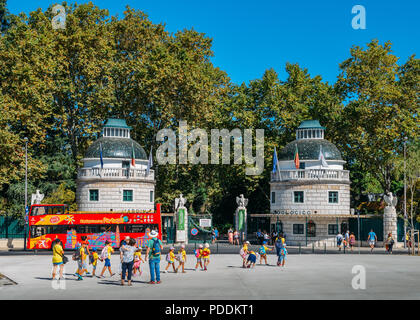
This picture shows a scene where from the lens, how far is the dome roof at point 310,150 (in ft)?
185

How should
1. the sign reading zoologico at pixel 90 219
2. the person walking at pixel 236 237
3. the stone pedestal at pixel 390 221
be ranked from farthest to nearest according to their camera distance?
the person walking at pixel 236 237, the stone pedestal at pixel 390 221, the sign reading zoologico at pixel 90 219

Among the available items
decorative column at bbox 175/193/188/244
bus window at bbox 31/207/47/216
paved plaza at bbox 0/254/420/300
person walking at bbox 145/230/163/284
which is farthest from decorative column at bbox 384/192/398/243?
person walking at bbox 145/230/163/284

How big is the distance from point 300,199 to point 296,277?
30.4 meters

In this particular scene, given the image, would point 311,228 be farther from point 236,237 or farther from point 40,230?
point 40,230

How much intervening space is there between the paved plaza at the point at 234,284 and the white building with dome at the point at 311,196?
2300cm

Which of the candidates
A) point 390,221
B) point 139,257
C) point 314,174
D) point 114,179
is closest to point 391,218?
point 390,221

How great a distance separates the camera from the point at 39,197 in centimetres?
5225

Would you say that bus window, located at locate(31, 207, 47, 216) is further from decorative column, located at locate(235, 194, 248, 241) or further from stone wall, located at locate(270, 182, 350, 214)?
stone wall, located at locate(270, 182, 350, 214)

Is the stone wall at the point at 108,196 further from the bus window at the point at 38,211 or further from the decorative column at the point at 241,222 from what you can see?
the bus window at the point at 38,211

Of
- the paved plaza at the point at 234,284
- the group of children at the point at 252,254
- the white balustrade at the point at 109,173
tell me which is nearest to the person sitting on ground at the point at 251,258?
the group of children at the point at 252,254

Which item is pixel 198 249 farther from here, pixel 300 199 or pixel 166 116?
pixel 166 116

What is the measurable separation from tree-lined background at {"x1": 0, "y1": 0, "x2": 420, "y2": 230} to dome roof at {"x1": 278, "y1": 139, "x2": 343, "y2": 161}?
4.42 meters

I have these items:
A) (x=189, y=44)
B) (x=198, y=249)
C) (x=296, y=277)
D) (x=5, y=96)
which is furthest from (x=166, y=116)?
(x=296, y=277)

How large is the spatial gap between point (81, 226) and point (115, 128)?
17.1 meters
